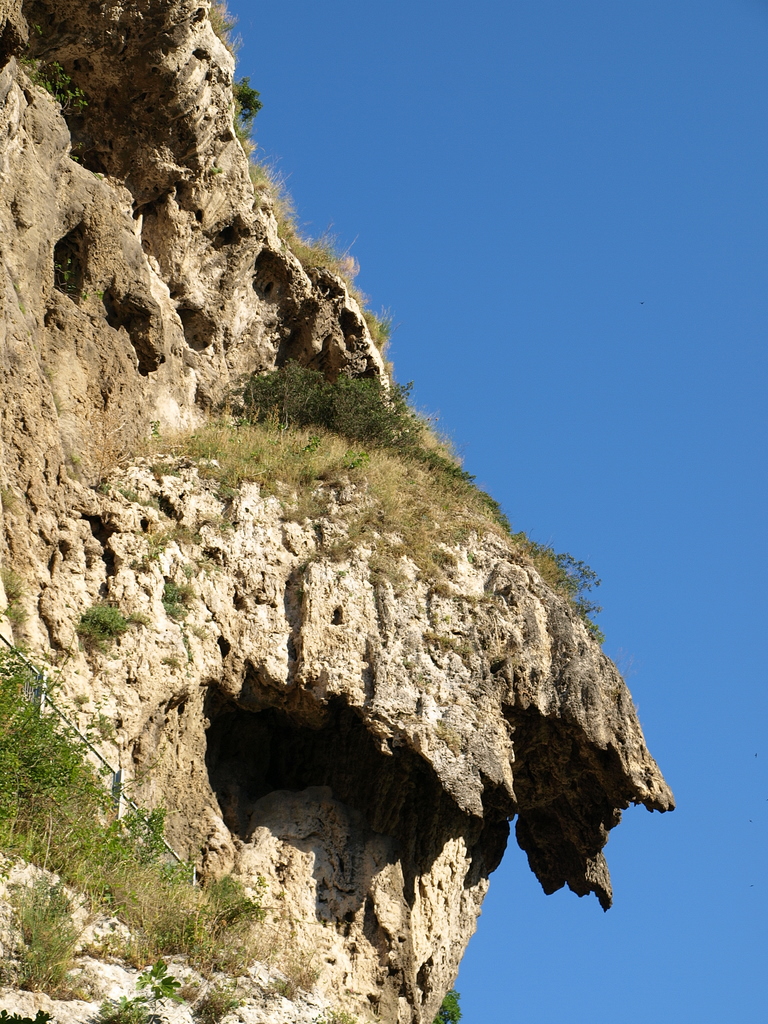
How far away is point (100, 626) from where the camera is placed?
523 inches

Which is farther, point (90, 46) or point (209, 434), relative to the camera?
point (209, 434)

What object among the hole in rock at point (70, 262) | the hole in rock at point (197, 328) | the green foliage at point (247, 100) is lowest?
the hole in rock at point (70, 262)

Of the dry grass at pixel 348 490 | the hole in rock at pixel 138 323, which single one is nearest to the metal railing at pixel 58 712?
the dry grass at pixel 348 490

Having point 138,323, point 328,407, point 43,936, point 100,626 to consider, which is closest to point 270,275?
point 328,407

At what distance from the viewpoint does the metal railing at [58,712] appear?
35.2 feet

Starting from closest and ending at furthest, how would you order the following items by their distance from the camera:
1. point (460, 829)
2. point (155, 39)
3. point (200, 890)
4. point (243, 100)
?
1. point (200, 890)
2. point (460, 829)
3. point (155, 39)
4. point (243, 100)

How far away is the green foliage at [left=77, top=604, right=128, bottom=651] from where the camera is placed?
13.1 metres

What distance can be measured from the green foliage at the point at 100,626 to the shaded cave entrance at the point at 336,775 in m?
1.71

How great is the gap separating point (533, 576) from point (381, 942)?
20.3 feet

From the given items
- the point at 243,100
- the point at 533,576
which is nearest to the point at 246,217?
the point at 243,100

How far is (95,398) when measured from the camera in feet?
51.5

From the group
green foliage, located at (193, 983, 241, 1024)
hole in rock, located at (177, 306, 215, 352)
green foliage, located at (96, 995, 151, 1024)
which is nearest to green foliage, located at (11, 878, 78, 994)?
green foliage, located at (96, 995, 151, 1024)

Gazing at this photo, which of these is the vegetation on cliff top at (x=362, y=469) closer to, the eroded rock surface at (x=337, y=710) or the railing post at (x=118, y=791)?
the eroded rock surface at (x=337, y=710)

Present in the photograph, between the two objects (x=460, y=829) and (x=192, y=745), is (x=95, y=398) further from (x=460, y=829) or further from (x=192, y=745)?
(x=460, y=829)
